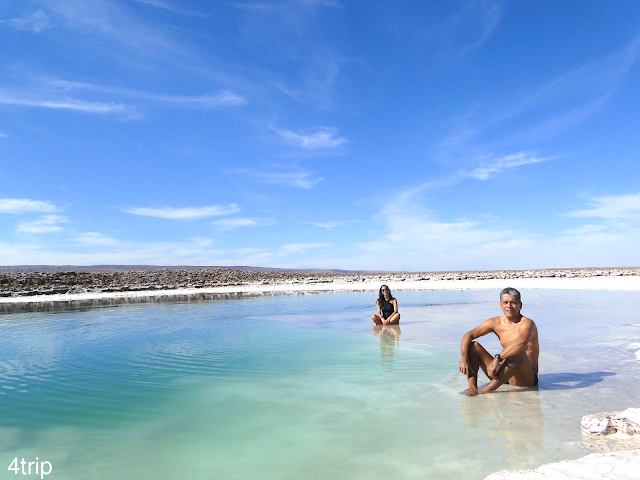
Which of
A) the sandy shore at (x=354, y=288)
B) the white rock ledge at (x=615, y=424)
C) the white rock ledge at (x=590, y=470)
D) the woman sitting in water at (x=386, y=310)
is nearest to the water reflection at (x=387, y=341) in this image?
the woman sitting in water at (x=386, y=310)

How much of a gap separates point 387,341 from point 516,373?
165 inches

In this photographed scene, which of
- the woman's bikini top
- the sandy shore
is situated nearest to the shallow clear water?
the woman's bikini top

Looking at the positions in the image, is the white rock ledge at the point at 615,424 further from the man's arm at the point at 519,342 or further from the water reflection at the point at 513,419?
the man's arm at the point at 519,342

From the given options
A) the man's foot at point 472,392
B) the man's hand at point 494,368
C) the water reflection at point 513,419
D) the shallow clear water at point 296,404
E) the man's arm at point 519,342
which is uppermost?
the man's arm at point 519,342

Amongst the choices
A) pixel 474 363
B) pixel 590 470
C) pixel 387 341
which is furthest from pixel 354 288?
pixel 590 470

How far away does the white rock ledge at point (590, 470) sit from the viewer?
2.80 metres

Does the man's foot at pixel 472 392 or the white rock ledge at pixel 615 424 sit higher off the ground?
the white rock ledge at pixel 615 424

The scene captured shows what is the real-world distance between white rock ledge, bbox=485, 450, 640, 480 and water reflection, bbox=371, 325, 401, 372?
3562mm

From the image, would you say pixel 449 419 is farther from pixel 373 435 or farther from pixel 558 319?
pixel 558 319

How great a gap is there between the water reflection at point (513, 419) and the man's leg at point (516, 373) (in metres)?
0.13

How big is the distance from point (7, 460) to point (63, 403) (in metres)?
1.58

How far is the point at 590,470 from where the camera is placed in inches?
114

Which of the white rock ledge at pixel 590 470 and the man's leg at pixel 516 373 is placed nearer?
the white rock ledge at pixel 590 470

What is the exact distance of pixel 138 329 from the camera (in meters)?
11.6
